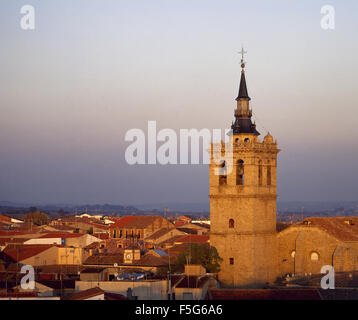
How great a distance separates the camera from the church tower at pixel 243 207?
51406mm

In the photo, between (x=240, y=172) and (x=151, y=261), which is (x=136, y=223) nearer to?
(x=151, y=261)

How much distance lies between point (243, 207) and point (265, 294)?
11.5m

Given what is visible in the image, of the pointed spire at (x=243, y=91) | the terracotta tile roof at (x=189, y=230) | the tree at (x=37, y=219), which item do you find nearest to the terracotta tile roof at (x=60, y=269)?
the pointed spire at (x=243, y=91)

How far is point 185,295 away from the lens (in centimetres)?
4119

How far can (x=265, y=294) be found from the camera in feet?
133

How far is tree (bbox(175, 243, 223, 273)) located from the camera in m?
50.9

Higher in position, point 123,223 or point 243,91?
point 243,91

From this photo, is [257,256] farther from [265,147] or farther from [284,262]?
[265,147]

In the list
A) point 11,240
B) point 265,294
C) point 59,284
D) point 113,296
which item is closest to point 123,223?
point 11,240

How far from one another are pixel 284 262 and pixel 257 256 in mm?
2711

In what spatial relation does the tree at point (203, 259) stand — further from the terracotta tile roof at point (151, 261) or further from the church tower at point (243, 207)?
the terracotta tile roof at point (151, 261)

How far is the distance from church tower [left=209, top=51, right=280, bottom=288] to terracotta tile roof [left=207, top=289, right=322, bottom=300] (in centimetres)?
975

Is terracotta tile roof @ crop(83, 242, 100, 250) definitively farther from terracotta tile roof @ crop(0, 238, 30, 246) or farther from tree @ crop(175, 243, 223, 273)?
tree @ crop(175, 243, 223, 273)

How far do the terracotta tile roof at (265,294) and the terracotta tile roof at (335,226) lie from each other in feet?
37.2
